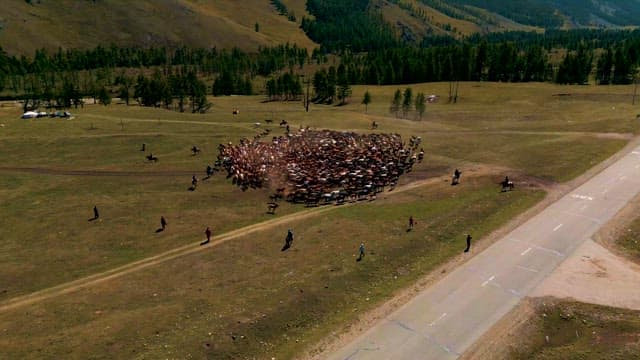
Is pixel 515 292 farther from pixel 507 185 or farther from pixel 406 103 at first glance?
pixel 406 103

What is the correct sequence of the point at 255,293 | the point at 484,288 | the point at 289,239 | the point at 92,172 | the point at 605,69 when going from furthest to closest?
the point at 605,69, the point at 92,172, the point at 289,239, the point at 484,288, the point at 255,293

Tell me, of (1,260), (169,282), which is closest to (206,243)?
(169,282)

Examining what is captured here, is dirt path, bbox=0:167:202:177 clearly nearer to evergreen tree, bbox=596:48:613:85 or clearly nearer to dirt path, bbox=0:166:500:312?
dirt path, bbox=0:166:500:312

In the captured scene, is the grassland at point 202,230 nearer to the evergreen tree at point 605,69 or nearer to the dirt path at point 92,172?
the dirt path at point 92,172

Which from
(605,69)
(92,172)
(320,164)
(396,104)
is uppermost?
(605,69)

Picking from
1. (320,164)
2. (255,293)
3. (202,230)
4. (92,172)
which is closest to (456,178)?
(320,164)

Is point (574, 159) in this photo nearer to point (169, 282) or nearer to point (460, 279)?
point (460, 279)

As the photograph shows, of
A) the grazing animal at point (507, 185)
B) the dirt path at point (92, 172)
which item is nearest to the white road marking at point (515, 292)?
the grazing animal at point (507, 185)

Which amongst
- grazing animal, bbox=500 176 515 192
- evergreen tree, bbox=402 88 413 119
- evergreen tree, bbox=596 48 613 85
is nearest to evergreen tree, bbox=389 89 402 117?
evergreen tree, bbox=402 88 413 119
